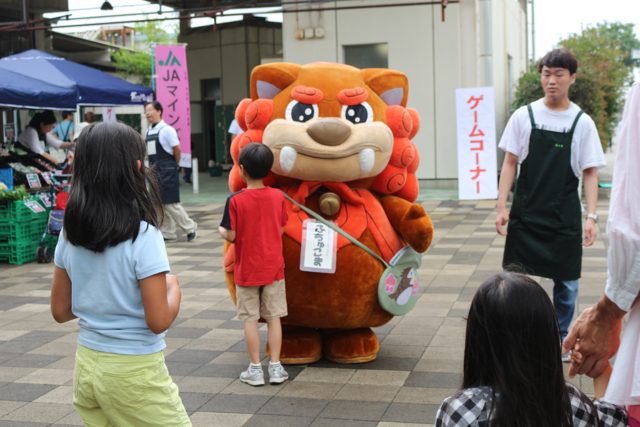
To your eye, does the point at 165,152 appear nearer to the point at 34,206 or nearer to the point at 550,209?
the point at 34,206

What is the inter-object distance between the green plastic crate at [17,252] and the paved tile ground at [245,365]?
0.69 m

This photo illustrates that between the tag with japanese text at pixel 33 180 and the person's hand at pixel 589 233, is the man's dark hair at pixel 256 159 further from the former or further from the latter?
the tag with japanese text at pixel 33 180

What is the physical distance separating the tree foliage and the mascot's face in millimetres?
9911

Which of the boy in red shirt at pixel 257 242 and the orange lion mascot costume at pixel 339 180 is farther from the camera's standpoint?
the orange lion mascot costume at pixel 339 180

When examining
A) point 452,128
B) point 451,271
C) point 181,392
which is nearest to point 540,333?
point 181,392

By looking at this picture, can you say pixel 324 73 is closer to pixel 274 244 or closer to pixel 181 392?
pixel 274 244

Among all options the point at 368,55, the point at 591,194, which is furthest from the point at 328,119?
the point at 368,55

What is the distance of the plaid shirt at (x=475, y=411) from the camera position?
1.67 m

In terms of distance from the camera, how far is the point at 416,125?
14.6 feet

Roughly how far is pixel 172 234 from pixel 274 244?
6.09 meters

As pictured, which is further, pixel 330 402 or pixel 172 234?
pixel 172 234

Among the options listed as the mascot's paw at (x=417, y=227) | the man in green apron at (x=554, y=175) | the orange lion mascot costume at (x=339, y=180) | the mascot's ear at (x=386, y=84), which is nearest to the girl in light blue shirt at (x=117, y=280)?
the orange lion mascot costume at (x=339, y=180)

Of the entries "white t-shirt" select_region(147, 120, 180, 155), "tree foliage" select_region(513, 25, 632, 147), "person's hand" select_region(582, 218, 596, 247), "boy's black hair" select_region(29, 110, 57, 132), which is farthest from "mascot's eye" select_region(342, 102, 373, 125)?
"tree foliage" select_region(513, 25, 632, 147)

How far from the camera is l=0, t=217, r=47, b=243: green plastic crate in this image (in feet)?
26.9
